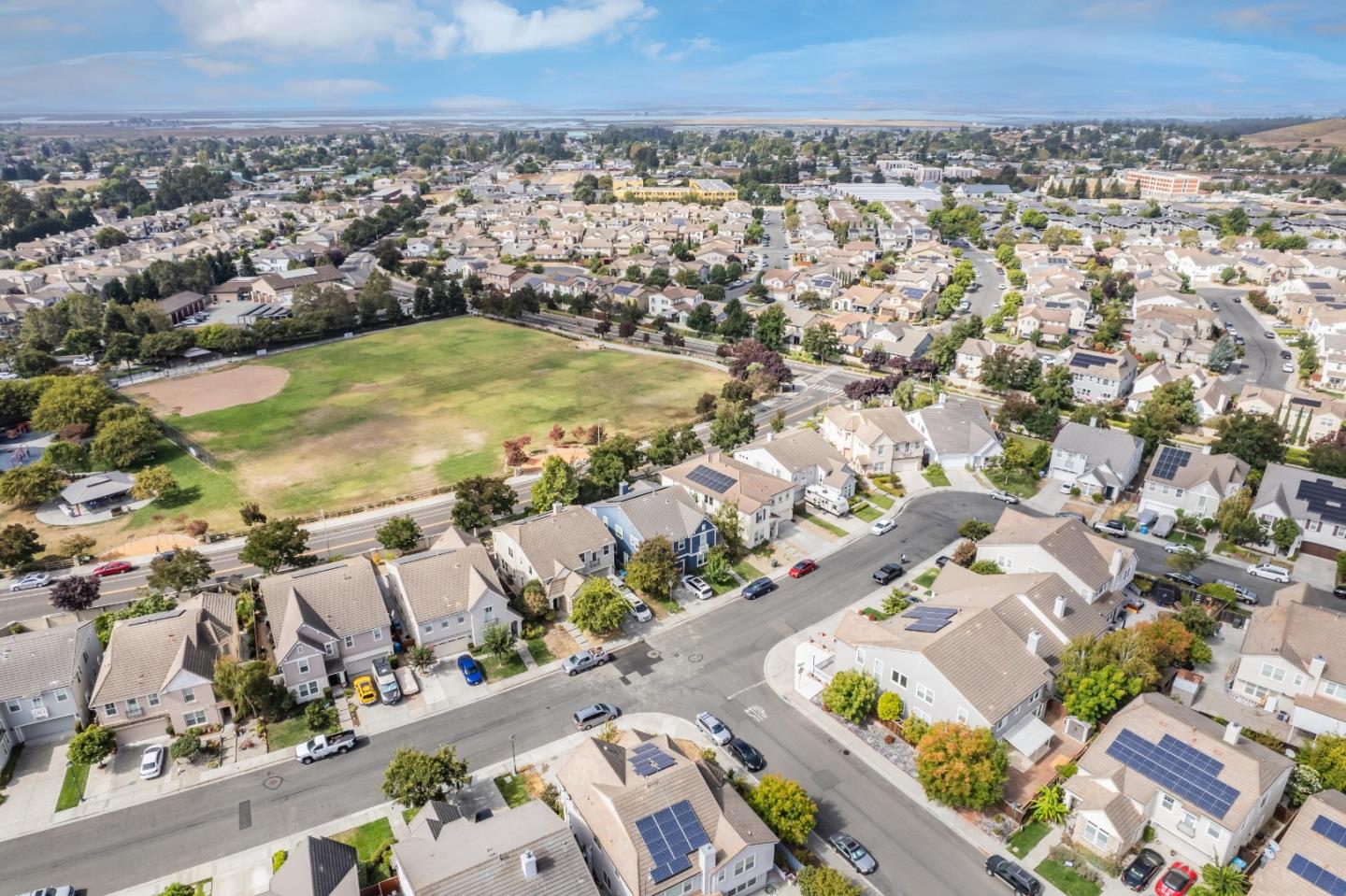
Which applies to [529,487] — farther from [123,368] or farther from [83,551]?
[123,368]

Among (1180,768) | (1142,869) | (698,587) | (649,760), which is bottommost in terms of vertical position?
(698,587)

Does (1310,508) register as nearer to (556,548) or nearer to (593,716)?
(593,716)

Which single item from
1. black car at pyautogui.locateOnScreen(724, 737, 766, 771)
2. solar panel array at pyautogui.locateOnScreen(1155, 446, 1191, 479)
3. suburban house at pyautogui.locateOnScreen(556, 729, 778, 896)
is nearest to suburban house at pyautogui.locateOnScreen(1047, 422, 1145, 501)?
solar panel array at pyautogui.locateOnScreen(1155, 446, 1191, 479)

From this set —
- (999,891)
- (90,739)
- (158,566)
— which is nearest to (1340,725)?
(999,891)

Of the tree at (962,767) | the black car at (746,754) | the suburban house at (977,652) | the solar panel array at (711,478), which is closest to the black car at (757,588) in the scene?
the suburban house at (977,652)

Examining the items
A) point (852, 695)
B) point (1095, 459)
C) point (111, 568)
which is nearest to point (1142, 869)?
point (852, 695)

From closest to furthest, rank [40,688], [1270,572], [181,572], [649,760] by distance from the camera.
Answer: [649,760] < [40,688] < [181,572] < [1270,572]
